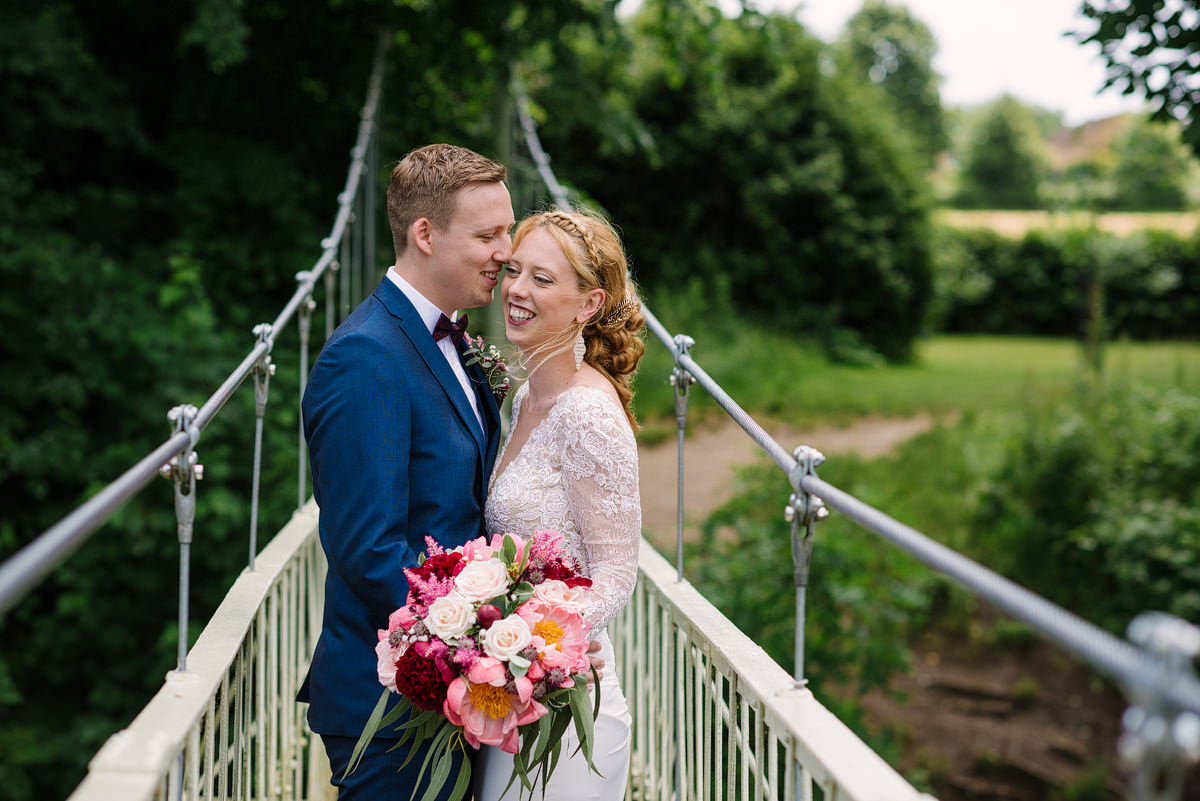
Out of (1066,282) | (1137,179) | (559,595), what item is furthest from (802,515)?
(1137,179)

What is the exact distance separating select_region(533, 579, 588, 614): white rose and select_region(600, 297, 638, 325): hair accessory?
67cm

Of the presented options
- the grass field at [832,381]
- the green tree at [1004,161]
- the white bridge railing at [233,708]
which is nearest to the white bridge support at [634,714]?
the white bridge railing at [233,708]

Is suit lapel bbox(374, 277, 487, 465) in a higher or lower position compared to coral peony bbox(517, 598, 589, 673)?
higher

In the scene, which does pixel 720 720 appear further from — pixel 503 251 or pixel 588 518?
pixel 503 251

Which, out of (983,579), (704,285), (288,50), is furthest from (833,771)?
(704,285)

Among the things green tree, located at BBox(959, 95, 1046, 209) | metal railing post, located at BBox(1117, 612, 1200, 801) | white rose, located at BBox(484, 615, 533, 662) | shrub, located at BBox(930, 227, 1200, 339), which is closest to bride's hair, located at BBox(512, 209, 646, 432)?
white rose, located at BBox(484, 615, 533, 662)

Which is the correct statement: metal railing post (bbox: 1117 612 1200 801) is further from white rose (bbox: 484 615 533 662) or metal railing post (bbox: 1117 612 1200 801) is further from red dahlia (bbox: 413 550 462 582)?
red dahlia (bbox: 413 550 462 582)

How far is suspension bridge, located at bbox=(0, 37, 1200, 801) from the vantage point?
702 mm

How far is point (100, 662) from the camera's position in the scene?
17.0ft

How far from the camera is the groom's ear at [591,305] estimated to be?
6.53ft

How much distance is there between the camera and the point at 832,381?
36.6ft

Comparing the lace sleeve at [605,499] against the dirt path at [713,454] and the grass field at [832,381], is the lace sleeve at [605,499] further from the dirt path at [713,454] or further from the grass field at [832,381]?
the grass field at [832,381]

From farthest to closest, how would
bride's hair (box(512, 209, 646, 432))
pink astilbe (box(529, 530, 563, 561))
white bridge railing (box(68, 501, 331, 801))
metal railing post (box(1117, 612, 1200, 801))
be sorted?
bride's hair (box(512, 209, 646, 432)) → pink astilbe (box(529, 530, 563, 561)) → white bridge railing (box(68, 501, 331, 801)) → metal railing post (box(1117, 612, 1200, 801))

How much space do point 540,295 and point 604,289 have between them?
14 centimetres
